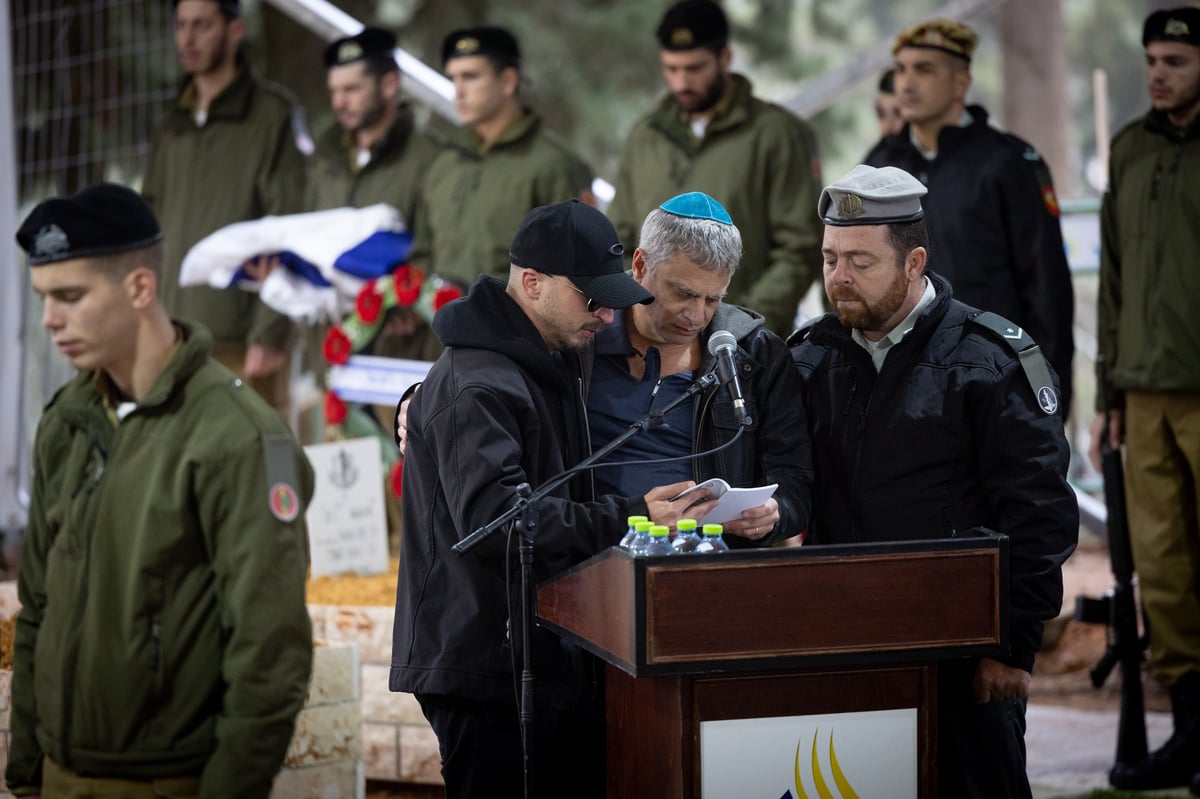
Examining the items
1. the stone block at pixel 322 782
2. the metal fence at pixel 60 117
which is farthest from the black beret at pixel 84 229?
the metal fence at pixel 60 117

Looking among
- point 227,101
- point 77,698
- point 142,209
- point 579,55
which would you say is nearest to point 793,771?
point 77,698

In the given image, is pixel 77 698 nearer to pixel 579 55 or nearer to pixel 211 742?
pixel 211 742

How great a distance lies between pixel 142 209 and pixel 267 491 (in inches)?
28.2

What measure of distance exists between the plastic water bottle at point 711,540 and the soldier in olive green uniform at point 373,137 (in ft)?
14.8

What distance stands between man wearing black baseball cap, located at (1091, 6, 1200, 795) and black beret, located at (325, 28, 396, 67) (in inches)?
131

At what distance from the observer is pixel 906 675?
3719mm

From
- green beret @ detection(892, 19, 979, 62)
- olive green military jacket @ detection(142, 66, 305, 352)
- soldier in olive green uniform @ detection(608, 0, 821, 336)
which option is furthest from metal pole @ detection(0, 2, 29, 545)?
green beret @ detection(892, 19, 979, 62)

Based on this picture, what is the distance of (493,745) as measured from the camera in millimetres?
4020

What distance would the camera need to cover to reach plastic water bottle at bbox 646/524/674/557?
3553mm

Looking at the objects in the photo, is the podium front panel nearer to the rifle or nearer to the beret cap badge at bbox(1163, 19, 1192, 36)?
the rifle

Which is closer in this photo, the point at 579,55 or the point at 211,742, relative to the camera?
the point at 211,742

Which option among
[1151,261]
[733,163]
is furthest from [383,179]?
[1151,261]

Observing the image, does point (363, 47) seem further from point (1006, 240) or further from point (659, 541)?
point (659, 541)

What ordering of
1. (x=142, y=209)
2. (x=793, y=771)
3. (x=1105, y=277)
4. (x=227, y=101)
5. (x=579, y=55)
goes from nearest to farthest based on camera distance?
(x=793, y=771) < (x=142, y=209) < (x=1105, y=277) < (x=227, y=101) < (x=579, y=55)
